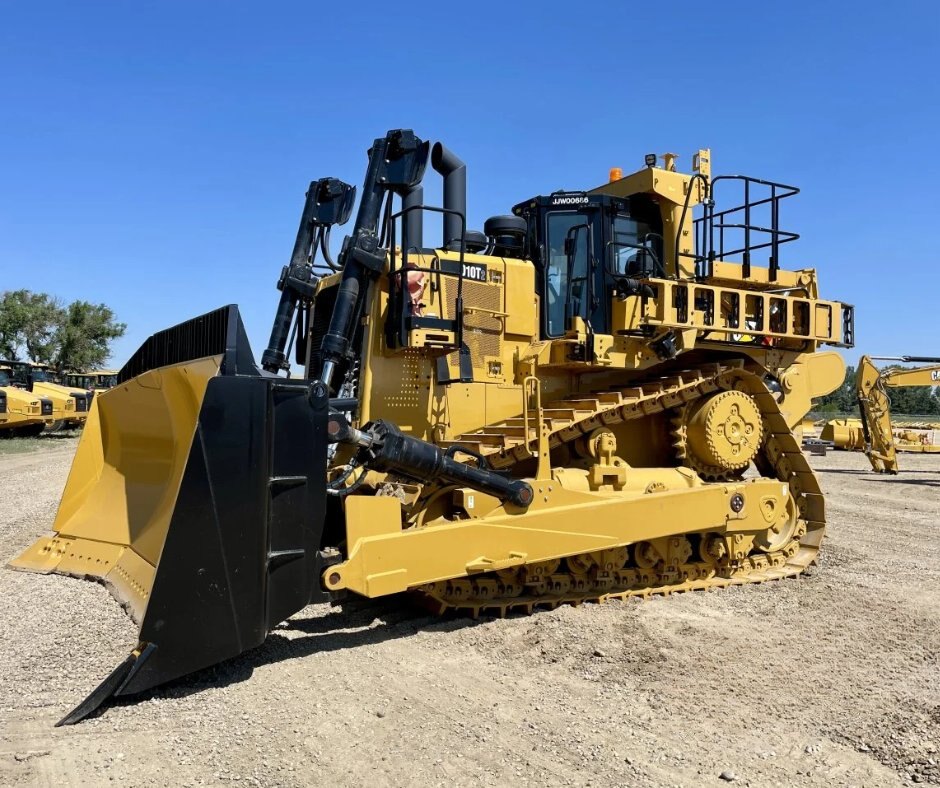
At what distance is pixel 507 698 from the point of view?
436cm

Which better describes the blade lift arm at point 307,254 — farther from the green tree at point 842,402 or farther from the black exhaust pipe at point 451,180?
the green tree at point 842,402

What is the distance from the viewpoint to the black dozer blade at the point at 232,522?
3973 millimetres

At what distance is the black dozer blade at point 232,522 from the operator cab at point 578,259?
3.08 meters

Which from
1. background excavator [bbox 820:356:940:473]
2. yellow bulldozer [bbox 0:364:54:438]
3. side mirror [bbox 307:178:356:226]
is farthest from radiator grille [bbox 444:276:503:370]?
yellow bulldozer [bbox 0:364:54:438]

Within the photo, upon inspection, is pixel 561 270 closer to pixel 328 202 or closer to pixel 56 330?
pixel 328 202

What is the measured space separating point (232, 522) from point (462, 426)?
8.70ft

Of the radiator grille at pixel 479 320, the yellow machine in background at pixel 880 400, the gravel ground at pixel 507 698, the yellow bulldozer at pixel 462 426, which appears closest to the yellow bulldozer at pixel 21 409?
the yellow bulldozer at pixel 462 426

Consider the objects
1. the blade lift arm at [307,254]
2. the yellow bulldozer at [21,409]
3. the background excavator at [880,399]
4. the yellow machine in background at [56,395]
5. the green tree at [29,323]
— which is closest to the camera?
the blade lift arm at [307,254]

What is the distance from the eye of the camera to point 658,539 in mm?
6645

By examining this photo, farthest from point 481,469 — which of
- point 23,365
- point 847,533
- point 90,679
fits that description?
point 23,365

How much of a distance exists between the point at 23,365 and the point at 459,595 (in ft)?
90.7

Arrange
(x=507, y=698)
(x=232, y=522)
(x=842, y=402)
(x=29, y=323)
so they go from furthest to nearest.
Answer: (x=842, y=402), (x=29, y=323), (x=507, y=698), (x=232, y=522)

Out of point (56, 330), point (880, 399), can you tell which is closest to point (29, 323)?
point (56, 330)

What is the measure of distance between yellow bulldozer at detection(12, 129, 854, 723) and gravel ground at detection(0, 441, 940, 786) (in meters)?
0.31
